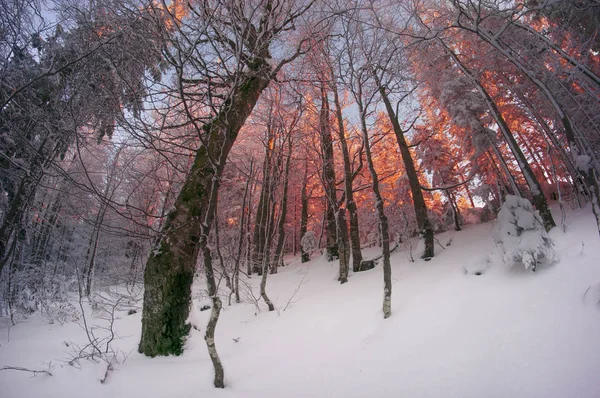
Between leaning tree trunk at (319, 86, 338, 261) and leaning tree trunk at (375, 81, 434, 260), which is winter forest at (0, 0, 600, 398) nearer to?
leaning tree trunk at (375, 81, 434, 260)

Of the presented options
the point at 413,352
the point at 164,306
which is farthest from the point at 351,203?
the point at 164,306

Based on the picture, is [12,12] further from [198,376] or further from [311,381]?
[311,381]

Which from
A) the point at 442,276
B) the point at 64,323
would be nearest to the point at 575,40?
the point at 442,276

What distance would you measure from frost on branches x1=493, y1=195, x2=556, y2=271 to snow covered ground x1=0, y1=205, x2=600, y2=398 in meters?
0.19

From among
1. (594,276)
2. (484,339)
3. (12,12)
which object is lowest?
(484,339)

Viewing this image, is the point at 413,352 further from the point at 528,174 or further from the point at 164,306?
the point at 528,174

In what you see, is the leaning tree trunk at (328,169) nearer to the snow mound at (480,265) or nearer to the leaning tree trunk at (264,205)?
the leaning tree trunk at (264,205)

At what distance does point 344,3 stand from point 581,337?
17.1 ft

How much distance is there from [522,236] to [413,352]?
3.15m

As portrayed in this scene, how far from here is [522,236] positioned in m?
4.27

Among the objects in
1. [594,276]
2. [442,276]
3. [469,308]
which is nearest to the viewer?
[594,276]

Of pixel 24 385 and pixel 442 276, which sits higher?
pixel 442 276

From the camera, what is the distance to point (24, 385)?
2.46m

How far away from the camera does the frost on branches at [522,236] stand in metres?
3.85
